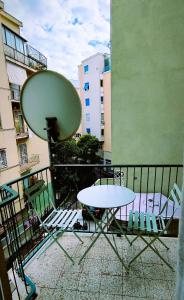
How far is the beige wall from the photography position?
18.3 metres

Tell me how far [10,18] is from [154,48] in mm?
7430

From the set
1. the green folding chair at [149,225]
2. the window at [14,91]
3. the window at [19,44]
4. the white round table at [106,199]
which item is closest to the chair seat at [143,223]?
the green folding chair at [149,225]

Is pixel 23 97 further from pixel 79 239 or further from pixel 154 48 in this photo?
pixel 154 48

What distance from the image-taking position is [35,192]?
2.19 m

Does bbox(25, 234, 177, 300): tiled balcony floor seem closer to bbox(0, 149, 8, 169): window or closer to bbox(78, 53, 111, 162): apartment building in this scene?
bbox(0, 149, 8, 169): window

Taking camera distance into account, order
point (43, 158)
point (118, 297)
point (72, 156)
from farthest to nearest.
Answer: point (72, 156)
point (43, 158)
point (118, 297)

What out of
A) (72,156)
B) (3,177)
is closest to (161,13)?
(3,177)

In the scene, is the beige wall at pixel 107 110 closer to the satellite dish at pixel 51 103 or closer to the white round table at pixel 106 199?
the satellite dish at pixel 51 103

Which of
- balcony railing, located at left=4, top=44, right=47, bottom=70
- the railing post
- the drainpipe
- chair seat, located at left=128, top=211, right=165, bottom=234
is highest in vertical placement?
balcony railing, located at left=4, top=44, right=47, bottom=70

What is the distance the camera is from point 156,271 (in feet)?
6.51

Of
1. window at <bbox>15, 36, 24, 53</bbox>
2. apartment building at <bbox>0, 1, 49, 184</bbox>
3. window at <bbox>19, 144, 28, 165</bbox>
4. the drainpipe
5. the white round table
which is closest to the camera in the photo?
the drainpipe

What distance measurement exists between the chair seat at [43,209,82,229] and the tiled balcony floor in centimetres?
50

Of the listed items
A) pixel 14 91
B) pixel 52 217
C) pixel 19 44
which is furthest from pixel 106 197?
pixel 19 44

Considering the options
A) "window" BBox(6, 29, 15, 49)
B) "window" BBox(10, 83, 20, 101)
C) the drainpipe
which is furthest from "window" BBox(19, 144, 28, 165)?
the drainpipe
